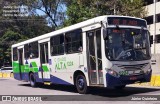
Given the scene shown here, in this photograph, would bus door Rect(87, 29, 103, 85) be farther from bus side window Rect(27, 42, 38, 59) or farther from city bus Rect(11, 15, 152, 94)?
bus side window Rect(27, 42, 38, 59)

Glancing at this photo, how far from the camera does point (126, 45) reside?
45.6 feet

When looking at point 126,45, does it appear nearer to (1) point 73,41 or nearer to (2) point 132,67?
(2) point 132,67

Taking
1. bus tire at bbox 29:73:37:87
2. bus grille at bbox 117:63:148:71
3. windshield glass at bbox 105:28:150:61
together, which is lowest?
bus tire at bbox 29:73:37:87

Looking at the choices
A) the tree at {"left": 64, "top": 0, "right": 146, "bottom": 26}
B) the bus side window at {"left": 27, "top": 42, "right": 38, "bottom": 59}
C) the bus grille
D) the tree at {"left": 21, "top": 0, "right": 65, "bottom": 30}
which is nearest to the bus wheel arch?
the bus grille

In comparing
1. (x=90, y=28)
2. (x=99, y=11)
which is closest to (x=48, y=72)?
(x=90, y=28)

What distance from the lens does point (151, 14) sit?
1802 inches

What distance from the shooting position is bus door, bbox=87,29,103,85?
1400 cm

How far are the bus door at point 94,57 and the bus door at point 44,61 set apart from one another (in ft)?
16.5

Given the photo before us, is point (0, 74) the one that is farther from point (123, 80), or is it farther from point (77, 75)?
point (123, 80)

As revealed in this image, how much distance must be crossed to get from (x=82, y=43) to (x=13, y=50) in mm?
11740

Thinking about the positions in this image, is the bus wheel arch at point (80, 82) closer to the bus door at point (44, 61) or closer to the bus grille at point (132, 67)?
the bus grille at point (132, 67)

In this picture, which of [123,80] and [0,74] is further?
[0,74]

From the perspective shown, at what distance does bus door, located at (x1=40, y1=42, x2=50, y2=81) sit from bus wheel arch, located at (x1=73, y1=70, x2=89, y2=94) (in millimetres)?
3565

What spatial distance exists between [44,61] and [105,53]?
691 centimetres
